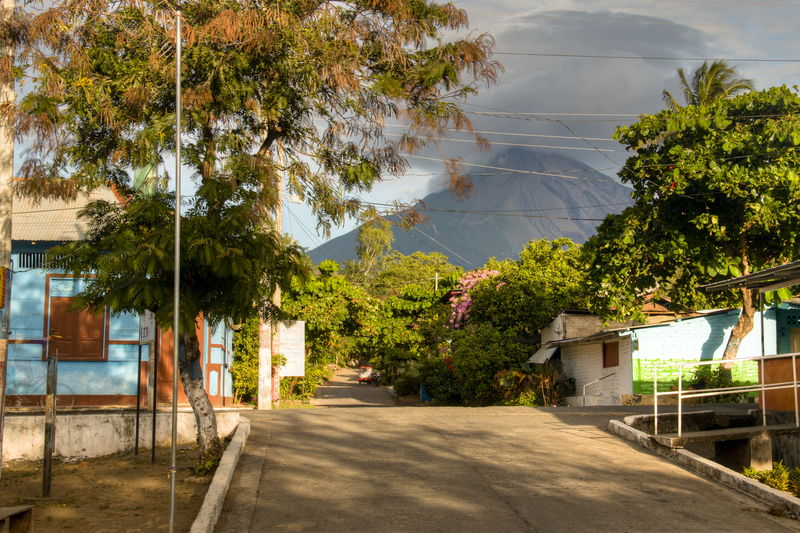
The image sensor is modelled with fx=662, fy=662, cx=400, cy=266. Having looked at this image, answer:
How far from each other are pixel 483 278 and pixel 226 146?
18.2 metres

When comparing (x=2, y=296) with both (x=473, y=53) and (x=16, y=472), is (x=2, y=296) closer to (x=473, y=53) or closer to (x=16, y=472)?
(x=16, y=472)

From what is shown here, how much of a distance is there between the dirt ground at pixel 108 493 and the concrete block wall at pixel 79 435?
0.56ft

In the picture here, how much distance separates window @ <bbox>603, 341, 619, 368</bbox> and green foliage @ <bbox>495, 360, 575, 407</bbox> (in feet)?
5.75

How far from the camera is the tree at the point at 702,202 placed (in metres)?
15.4

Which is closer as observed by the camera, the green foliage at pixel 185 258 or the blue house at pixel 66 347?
the green foliage at pixel 185 258

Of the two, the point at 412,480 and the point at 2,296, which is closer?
the point at 412,480

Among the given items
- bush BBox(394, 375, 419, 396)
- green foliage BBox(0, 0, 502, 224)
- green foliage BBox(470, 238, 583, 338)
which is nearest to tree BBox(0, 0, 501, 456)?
green foliage BBox(0, 0, 502, 224)

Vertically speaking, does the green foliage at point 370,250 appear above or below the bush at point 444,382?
above

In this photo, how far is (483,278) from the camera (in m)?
26.4

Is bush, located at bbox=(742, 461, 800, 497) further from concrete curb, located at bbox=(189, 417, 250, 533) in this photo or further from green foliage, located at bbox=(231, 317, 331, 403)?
green foliage, located at bbox=(231, 317, 331, 403)

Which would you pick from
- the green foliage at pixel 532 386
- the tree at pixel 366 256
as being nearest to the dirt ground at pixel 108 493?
the green foliage at pixel 532 386

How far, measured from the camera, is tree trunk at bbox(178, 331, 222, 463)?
27.1ft

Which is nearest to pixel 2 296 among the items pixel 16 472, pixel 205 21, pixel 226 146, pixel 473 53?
pixel 16 472

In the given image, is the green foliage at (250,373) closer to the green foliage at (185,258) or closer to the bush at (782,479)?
the green foliage at (185,258)
